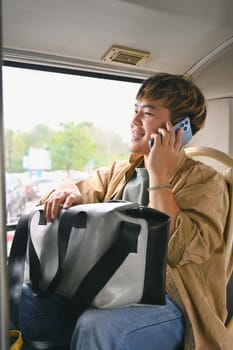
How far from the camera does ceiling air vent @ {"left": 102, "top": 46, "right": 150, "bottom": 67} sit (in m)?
1.53

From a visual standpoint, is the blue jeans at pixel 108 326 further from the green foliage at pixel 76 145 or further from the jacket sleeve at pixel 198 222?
the green foliage at pixel 76 145

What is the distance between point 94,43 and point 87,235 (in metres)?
0.84

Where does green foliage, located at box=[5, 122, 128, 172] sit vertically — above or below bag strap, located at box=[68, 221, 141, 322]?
above

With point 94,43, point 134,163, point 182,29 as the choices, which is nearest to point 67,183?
point 134,163

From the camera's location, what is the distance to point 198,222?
1221mm

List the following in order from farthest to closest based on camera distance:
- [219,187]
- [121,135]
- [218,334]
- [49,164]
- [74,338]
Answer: [121,135]
[49,164]
[219,187]
[218,334]
[74,338]

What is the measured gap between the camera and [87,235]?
1164 mm

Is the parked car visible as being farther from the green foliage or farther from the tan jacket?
the tan jacket

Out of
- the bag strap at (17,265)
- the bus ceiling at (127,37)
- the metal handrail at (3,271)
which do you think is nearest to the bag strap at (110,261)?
the bag strap at (17,265)

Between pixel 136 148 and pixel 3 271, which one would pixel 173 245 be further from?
pixel 3 271

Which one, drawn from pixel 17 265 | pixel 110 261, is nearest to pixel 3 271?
pixel 110 261

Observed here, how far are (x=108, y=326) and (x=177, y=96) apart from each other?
0.97 metres

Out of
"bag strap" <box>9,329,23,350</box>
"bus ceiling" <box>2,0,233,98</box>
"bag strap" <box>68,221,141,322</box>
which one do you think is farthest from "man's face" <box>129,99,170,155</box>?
"bag strap" <box>9,329,23,350</box>

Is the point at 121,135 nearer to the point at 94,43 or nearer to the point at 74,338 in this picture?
the point at 94,43
